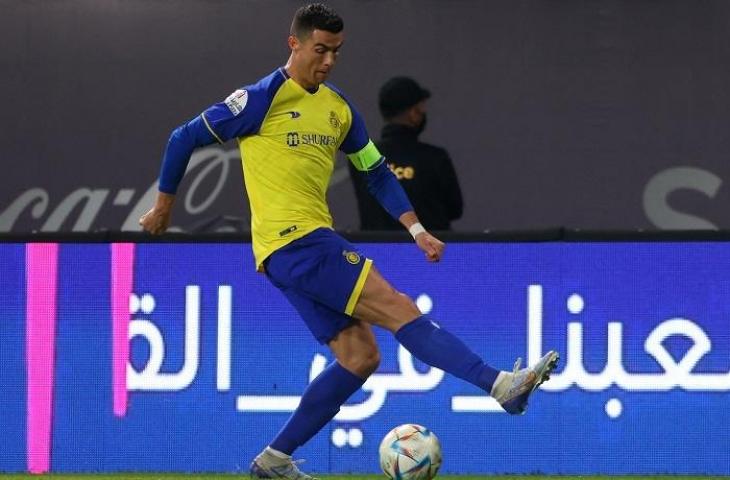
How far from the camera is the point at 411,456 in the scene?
7.00m

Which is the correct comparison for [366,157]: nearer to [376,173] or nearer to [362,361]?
[376,173]

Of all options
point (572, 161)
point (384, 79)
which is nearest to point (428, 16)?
point (384, 79)

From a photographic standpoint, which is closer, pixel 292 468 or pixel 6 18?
pixel 292 468

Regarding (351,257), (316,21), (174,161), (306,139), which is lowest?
(351,257)

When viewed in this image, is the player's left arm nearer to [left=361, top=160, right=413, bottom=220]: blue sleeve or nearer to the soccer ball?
[left=361, top=160, right=413, bottom=220]: blue sleeve

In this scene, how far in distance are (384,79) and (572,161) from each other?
1223 millimetres

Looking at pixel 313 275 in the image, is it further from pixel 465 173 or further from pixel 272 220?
pixel 465 173

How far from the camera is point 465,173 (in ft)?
35.6

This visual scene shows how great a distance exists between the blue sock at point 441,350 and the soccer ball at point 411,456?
13.5 inches

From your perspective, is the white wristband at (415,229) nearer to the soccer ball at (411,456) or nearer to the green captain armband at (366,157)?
the green captain armband at (366,157)

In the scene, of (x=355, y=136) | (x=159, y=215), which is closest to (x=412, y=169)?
(x=355, y=136)

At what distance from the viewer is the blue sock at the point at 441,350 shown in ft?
22.2

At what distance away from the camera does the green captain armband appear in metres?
7.32

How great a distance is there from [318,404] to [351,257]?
65 cm
